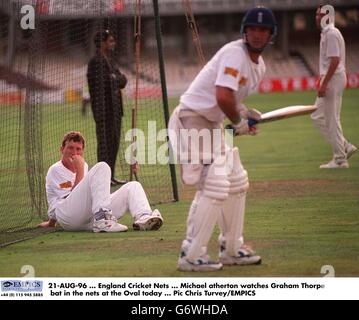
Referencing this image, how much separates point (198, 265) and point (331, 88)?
292 inches

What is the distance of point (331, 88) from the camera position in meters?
14.6

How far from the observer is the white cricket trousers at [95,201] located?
367 inches

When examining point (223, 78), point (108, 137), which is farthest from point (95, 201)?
point (108, 137)

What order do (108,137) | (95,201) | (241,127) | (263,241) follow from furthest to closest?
(108,137) < (95,201) < (263,241) < (241,127)

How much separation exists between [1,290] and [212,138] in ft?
6.48

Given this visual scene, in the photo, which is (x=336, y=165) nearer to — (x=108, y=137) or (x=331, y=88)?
(x=331, y=88)

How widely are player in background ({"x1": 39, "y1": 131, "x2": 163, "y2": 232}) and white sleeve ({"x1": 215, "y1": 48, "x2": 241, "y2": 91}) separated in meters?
2.29

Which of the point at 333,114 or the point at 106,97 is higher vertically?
the point at 106,97

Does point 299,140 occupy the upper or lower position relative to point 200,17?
lower

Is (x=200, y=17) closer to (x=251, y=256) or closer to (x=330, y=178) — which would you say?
(x=330, y=178)

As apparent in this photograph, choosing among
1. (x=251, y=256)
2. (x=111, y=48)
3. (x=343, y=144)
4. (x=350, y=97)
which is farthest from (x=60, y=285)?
(x=350, y=97)

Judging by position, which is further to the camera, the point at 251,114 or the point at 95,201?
the point at 95,201

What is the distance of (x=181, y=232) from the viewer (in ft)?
31.8

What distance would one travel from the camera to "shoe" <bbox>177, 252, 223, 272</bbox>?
7691 mm
